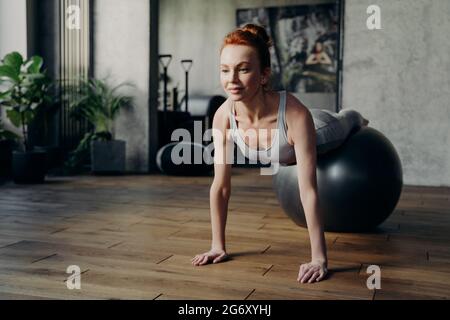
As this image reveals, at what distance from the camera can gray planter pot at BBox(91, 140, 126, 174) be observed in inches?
196

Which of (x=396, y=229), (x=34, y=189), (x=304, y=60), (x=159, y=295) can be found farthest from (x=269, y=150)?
(x=304, y=60)

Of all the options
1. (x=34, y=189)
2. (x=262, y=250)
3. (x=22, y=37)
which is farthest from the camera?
(x=22, y=37)

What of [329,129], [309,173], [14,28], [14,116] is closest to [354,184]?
[329,129]

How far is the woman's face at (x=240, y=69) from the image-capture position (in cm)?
177

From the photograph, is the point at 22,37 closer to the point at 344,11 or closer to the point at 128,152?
the point at 128,152

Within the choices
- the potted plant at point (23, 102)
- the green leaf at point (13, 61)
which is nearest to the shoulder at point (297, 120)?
the potted plant at point (23, 102)

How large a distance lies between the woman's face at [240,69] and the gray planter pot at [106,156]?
337 cm

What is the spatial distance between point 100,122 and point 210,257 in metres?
3.40

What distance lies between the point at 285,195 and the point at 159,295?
1080 mm

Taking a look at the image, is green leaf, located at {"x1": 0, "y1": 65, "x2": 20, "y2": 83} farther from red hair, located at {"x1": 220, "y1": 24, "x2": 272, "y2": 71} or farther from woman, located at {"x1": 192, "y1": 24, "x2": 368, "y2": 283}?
red hair, located at {"x1": 220, "y1": 24, "x2": 272, "y2": 71}

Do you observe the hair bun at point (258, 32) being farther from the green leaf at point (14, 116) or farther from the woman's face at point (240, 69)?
the green leaf at point (14, 116)

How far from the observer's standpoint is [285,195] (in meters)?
2.56

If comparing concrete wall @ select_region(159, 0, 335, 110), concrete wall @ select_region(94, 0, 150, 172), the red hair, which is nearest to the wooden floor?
the red hair

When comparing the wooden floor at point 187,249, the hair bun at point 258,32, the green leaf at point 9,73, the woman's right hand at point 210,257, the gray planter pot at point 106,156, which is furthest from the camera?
the gray planter pot at point 106,156
